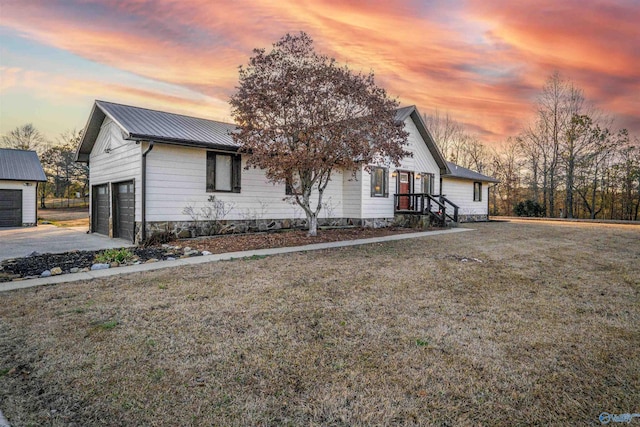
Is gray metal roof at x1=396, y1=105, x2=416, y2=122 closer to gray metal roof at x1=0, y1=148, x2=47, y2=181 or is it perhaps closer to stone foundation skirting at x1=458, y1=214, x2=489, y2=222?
stone foundation skirting at x1=458, y1=214, x2=489, y2=222

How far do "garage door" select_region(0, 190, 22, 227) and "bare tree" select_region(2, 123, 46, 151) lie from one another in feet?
70.5

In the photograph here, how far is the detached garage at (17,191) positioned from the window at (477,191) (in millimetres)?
25403

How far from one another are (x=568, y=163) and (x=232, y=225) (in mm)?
30752

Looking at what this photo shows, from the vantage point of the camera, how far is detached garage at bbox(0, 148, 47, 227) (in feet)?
59.3

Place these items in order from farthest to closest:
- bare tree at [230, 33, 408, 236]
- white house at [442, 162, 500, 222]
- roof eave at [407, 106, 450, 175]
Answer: white house at [442, 162, 500, 222]
roof eave at [407, 106, 450, 175]
bare tree at [230, 33, 408, 236]

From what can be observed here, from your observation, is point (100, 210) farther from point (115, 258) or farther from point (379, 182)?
point (379, 182)

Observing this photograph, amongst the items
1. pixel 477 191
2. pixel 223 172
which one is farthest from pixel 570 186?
pixel 223 172

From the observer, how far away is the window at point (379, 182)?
15825 mm

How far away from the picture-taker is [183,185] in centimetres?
1158

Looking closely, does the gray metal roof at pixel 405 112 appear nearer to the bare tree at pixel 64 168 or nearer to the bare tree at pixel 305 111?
the bare tree at pixel 305 111

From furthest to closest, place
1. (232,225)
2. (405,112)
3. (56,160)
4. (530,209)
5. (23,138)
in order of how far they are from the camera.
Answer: (56,160) → (23,138) → (530,209) → (405,112) → (232,225)

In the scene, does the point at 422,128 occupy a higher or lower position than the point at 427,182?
higher

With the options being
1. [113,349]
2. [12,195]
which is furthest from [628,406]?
[12,195]
